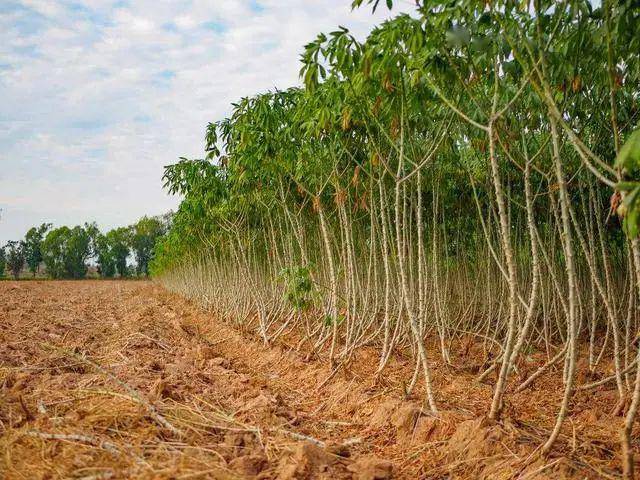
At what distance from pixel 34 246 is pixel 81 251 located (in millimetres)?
7175

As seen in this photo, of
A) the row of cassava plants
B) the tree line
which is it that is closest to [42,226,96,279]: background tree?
the tree line

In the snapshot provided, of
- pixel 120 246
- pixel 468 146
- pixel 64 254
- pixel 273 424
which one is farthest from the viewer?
pixel 120 246

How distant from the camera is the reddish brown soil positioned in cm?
264

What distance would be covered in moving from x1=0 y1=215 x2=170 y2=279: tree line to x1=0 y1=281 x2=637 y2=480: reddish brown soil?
6275cm

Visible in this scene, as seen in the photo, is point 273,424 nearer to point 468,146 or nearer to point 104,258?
point 468,146

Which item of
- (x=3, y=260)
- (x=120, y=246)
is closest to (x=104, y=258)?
(x=120, y=246)

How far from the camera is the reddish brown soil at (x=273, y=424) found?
264cm

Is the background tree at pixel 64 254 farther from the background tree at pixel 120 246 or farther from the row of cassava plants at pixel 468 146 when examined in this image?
the row of cassava plants at pixel 468 146

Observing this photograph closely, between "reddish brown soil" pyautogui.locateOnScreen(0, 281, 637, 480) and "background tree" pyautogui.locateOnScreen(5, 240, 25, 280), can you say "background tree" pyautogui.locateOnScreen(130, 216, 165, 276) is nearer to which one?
"background tree" pyautogui.locateOnScreen(5, 240, 25, 280)

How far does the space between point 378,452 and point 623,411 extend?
2181 millimetres

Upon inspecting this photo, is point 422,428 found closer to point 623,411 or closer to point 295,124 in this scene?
point 623,411

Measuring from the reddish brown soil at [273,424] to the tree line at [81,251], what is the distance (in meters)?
62.7

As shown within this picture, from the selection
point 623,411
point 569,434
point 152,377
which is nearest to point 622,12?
point 569,434

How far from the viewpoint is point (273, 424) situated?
11.9 ft
